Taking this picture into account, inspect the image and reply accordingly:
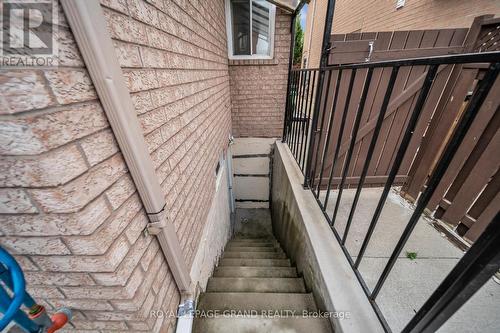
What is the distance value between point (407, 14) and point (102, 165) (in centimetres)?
712

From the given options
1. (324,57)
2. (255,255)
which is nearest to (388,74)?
(324,57)

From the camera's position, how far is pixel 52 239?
0.69m

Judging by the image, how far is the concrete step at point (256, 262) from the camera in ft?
8.39

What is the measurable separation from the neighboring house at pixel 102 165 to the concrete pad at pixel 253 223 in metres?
3.66

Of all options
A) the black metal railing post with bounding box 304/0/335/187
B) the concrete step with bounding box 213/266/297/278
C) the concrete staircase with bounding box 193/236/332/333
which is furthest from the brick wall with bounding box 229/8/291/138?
the concrete staircase with bounding box 193/236/332/333

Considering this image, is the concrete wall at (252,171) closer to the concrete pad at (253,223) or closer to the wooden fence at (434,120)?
the concrete pad at (253,223)

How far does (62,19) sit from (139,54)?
0.39m

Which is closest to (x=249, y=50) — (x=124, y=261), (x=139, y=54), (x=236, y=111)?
(x=236, y=111)

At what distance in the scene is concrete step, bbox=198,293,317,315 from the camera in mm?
1549

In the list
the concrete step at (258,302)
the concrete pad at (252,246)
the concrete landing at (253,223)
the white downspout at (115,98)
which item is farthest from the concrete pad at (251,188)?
the white downspout at (115,98)

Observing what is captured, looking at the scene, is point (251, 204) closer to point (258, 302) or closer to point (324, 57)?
point (258, 302)

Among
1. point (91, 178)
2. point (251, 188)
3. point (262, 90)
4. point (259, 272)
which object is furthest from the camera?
point (251, 188)

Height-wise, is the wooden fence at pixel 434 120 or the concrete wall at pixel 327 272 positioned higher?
the wooden fence at pixel 434 120

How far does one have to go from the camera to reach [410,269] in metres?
1.54
